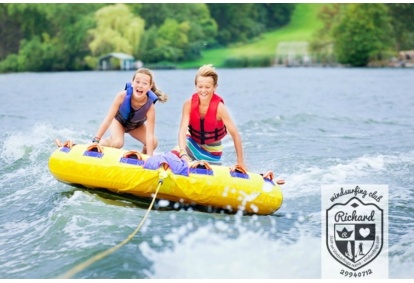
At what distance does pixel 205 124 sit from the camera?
307cm

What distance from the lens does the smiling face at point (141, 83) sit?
10.2 ft

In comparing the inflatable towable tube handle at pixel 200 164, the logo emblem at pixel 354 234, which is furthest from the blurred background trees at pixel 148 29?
the logo emblem at pixel 354 234

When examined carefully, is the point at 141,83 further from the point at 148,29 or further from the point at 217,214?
the point at 148,29

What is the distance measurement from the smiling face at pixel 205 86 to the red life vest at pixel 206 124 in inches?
1.5

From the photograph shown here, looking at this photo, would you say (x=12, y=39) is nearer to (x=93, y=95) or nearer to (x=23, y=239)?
(x=93, y=95)

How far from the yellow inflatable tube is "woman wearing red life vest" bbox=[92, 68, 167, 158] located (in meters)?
0.27

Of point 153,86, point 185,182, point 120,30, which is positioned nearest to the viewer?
point 185,182

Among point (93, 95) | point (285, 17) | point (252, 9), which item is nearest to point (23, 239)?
point (93, 95)

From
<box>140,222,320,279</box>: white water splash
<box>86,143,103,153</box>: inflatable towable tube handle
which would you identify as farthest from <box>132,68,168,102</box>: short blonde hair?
<box>140,222,320,279</box>: white water splash

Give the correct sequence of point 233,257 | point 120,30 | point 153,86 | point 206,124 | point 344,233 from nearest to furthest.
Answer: point 344,233 → point 233,257 → point 206,124 → point 153,86 → point 120,30

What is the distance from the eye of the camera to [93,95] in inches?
373

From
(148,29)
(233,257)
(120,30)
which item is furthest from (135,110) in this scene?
(148,29)

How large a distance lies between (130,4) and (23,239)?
986 cm

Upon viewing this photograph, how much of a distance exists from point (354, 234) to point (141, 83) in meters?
1.31
